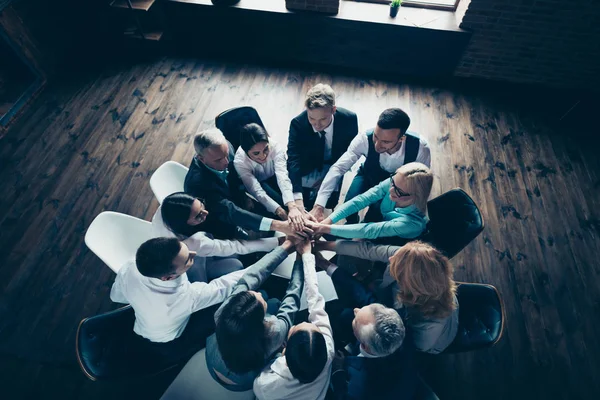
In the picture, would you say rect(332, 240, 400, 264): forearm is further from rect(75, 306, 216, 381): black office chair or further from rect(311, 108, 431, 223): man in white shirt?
rect(75, 306, 216, 381): black office chair

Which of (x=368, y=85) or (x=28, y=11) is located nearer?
(x=28, y=11)

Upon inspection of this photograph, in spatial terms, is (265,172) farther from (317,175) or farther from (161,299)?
(161,299)

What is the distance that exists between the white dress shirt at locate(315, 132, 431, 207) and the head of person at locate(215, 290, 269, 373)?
117cm

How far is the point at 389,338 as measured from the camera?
5.38 ft

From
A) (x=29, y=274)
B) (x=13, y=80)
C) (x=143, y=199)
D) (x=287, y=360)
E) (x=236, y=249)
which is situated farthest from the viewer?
(x=13, y=80)

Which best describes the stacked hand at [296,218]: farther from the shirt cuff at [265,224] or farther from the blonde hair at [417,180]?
the blonde hair at [417,180]

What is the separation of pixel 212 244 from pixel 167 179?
28.0 inches

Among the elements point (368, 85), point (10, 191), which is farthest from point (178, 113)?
point (368, 85)

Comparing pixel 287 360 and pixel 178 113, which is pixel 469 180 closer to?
pixel 287 360

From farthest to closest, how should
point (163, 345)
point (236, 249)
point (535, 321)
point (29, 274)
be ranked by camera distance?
point (29, 274) → point (535, 321) → point (236, 249) → point (163, 345)

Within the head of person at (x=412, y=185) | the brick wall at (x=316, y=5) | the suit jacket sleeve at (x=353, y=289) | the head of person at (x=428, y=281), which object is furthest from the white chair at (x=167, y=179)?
the brick wall at (x=316, y=5)

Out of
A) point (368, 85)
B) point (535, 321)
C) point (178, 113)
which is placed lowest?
point (535, 321)

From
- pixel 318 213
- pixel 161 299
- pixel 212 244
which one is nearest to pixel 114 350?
pixel 161 299

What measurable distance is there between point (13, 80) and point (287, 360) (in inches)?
216
